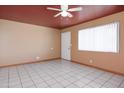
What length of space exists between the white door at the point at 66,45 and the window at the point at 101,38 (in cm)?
103

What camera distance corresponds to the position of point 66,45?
574 cm

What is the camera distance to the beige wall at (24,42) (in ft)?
13.6

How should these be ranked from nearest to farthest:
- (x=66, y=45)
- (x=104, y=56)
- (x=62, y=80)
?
1. (x=62, y=80)
2. (x=104, y=56)
3. (x=66, y=45)

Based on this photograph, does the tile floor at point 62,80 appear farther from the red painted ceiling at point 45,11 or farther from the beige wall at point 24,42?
the red painted ceiling at point 45,11

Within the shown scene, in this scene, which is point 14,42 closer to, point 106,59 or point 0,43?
point 0,43

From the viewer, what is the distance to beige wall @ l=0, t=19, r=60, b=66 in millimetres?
4137

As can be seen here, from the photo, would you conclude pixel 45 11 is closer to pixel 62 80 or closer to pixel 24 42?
pixel 62 80

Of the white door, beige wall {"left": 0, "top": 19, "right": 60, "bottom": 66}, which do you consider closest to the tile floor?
beige wall {"left": 0, "top": 19, "right": 60, "bottom": 66}

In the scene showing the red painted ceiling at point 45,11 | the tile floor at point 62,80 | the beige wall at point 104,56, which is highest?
the red painted ceiling at point 45,11

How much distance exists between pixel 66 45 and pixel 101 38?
2.58 metres

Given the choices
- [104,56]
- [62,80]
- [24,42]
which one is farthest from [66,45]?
[62,80]

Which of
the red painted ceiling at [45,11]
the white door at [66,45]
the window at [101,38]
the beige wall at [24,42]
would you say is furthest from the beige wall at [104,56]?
the beige wall at [24,42]
